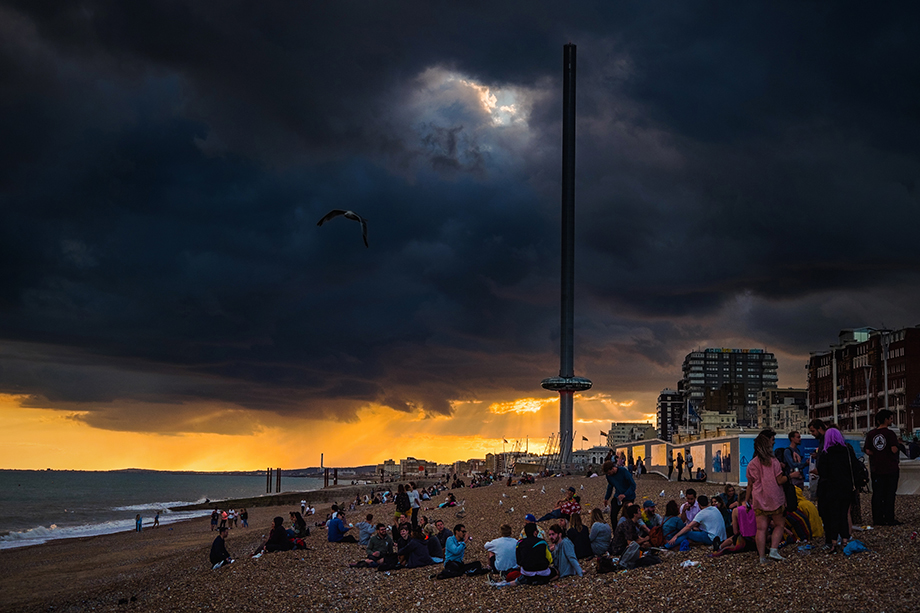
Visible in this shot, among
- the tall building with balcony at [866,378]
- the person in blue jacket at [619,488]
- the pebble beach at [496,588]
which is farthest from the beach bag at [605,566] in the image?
the tall building with balcony at [866,378]

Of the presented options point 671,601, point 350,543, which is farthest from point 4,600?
point 671,601

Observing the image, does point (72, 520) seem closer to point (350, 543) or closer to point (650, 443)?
point (650, 443)

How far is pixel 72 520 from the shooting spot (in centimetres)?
7038

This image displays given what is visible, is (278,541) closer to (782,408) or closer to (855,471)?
(855,471)

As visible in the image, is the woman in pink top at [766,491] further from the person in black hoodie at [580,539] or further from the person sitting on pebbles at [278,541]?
the person sitting on pebbles at [278,541]

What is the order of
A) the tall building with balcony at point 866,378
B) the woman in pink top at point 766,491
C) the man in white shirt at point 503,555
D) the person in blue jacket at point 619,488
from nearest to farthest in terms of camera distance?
1. the woman in pink top at point 766,491
2. the man in white shirt at point 503,555
3. the person in blue jacket at point 619,488
4. the tall building with balcony at point 866,378

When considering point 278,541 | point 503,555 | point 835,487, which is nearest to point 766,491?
point 835,487

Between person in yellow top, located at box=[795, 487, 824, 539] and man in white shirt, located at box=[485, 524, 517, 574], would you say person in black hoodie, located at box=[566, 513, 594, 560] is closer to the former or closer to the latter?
man in white shirt, located at box=[485, 524, 517, 574]

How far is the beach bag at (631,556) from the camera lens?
41.3 ft

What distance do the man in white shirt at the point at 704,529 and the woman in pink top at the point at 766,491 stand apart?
2.39 metres

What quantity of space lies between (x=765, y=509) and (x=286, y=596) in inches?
379

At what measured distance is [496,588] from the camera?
1284 cm

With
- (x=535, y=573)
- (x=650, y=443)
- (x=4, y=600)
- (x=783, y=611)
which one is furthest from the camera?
(x=650, y=443)

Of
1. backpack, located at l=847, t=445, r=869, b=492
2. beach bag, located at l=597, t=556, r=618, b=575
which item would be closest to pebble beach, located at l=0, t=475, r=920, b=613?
beach bag, located at l=597, t=556, r=618, b=575
